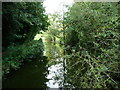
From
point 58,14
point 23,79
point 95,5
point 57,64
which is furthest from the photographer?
point 58,14

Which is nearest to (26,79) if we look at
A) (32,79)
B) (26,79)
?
(26,79)

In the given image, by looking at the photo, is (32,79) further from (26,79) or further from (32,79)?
(26,79)

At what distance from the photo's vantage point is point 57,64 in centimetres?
483

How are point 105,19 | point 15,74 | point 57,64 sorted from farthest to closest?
1. point 57,64
2. point 15,74
3. point 105,19

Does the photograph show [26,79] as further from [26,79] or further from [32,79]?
[32,79]

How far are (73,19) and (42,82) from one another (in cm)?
254

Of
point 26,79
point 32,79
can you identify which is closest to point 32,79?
point 32,79

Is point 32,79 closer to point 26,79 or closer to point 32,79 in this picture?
point 32,79

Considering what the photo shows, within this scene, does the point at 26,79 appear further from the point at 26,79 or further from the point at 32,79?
the point at 32,79

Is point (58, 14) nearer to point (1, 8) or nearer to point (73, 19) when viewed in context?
point (73, 19)

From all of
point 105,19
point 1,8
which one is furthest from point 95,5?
point 1,8

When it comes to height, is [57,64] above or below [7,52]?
below

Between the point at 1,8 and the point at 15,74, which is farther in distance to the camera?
the point at 15,74

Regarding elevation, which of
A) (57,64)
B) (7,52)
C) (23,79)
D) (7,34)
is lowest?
(23,79)
